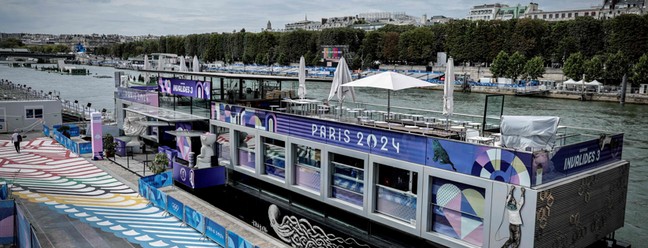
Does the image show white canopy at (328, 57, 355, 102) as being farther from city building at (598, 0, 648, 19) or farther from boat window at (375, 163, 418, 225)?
city building at (598, 0, 648, 19)

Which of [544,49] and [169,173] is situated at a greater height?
[544,49]

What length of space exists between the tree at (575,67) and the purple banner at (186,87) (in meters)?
70.3

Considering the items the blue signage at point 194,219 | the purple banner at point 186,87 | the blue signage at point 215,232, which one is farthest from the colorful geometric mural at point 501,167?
the purple banner at point 186,87

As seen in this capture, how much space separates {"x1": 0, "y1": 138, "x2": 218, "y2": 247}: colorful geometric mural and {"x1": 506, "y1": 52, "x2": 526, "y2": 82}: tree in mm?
73820

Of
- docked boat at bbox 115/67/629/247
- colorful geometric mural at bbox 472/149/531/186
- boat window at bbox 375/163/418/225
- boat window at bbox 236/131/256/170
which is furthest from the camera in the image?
boat window at bbox 236/131/256/170

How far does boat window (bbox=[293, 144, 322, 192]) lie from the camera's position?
37.6 feet

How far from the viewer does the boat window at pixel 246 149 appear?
44.6ft

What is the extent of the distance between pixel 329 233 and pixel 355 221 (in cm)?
76

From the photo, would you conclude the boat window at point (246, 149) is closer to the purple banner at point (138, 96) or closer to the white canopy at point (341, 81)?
the white canopy at point (341, 81)

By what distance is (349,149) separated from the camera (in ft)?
34.1

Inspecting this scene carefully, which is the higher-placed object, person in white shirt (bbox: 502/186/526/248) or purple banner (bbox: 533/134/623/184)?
purple banner (bbox: 533/134/623/184)

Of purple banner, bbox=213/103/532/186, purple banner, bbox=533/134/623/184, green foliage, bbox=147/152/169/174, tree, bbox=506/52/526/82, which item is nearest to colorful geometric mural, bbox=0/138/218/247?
green foliage, bbox=147/152/169/174

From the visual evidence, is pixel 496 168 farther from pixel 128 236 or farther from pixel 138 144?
pixel 138 144

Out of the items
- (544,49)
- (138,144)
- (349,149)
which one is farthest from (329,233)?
(544,49)
